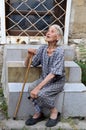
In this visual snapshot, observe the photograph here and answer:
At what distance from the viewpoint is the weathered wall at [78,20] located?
5500 mm

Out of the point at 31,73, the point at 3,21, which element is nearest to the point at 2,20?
the point at 3,21

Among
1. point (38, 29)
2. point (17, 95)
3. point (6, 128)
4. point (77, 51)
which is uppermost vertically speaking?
point (38, 29)

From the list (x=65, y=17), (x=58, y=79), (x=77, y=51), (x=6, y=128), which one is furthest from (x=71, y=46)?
(x=6, y=128)

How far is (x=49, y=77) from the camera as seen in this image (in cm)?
409

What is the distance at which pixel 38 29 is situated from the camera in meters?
5.73

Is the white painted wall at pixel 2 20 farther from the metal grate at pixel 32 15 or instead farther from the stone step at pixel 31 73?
the stone step at pixel 31 73

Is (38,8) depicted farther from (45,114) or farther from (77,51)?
(45,114)

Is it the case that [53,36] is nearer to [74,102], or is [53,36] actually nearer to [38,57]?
[38,57]

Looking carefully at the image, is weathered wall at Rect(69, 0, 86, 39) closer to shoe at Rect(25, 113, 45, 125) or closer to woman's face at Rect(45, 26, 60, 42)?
woman's face at Rect(45, 26, 60, 42)

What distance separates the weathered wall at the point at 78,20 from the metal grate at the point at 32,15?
17 centimetres

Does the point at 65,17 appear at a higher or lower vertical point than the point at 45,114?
higher

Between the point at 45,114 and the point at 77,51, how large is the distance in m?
1.67

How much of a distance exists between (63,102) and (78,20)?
5.83 ft

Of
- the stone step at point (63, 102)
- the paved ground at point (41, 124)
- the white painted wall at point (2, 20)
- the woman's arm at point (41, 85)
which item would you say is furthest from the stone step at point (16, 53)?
the woman's arm at point (41, 85)
